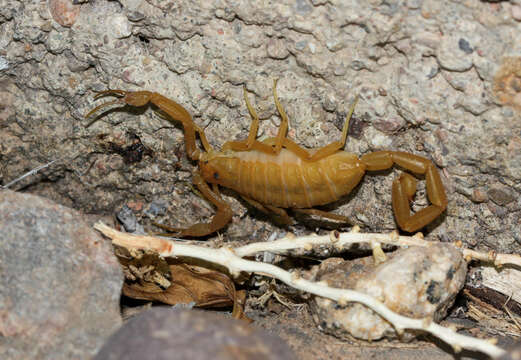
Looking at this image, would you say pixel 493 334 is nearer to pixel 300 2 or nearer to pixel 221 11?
pixel 300 2

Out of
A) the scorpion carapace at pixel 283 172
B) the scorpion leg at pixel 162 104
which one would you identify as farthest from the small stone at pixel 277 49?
the scorpion leg at pixel 162 104

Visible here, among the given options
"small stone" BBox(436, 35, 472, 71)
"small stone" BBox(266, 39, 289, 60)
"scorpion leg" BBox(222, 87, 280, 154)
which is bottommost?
"scorpion leg" BBox(222, 87, 280, 154)

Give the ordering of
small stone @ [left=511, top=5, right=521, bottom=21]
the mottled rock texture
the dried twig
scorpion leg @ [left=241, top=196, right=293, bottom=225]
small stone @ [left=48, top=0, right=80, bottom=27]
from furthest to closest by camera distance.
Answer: scorpion leg @ [left=241, top=196, right=293, bottom=225]
small stone @ [left=48, top=0, right=80, bottom=27]
the mottled rock texture
the dried twig
small stone @ [left=511, top=5, right=521, bottom=21]

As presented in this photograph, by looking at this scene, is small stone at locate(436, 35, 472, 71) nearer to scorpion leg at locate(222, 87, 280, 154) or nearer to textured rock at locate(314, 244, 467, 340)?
textured rock at locate(314, 244, 467, 340)

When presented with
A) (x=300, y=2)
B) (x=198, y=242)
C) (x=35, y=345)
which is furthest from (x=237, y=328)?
(x=300, y=2)

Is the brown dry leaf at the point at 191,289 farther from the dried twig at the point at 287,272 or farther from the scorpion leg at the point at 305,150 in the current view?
the scorpion leg at the point at 305,150

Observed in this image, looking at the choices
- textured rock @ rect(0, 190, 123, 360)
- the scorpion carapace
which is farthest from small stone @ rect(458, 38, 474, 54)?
textured rock @ rect(0, 190, 123, 360)
